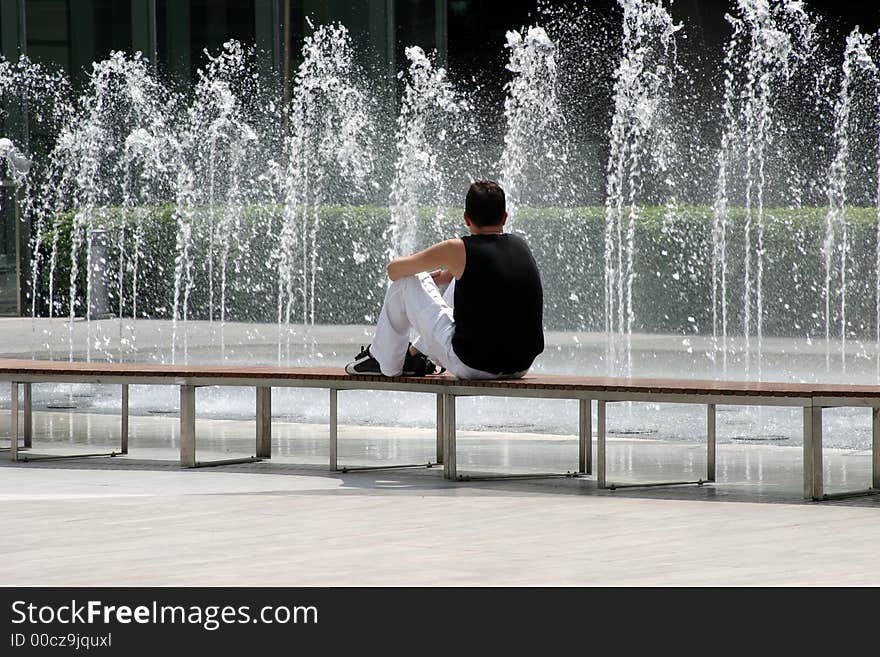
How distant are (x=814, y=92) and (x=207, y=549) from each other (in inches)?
483

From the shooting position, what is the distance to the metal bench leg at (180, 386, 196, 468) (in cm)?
752

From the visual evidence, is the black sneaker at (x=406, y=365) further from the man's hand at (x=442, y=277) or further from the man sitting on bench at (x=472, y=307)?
the man's hand at (x=442, y=277)

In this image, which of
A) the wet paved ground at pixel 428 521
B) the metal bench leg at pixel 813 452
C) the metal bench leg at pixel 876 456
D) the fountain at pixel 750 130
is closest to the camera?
the wet paved ground at pixel 428 521

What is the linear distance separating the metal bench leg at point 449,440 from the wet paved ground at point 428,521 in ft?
0.25

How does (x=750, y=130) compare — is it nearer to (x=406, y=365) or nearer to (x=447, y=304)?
(x=447, y=304)

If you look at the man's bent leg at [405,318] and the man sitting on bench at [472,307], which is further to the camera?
the man's bent leg at [405,318]

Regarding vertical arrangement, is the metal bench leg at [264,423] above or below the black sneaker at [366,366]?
below

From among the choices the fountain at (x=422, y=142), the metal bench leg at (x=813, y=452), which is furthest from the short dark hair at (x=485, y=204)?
the fountain at (x=422, y=142)

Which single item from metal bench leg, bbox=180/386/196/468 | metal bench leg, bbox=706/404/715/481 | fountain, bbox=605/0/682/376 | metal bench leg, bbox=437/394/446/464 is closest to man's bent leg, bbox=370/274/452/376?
metal bench leg, bbox=437/394/446/464

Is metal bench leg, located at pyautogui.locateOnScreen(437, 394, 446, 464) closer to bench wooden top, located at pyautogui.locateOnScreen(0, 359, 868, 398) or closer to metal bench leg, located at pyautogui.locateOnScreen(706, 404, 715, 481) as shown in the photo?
bench wooden top, located at pyautogui.locateOnScreen(0, 359, 868, 398)

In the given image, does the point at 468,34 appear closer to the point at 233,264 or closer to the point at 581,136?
the point at 581,136

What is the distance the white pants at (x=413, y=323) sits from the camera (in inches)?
273

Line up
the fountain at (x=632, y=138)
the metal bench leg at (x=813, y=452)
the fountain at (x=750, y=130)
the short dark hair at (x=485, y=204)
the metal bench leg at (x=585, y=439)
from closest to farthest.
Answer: the metal bench leg at (x=813, y=452)
the short dark hair at (x=485, y=204)
the metal bench leg at (x=585, y=439)
the fountain at (x=750, y=130)
the fountain at (x=632, y=138)

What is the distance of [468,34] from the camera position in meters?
17.5
